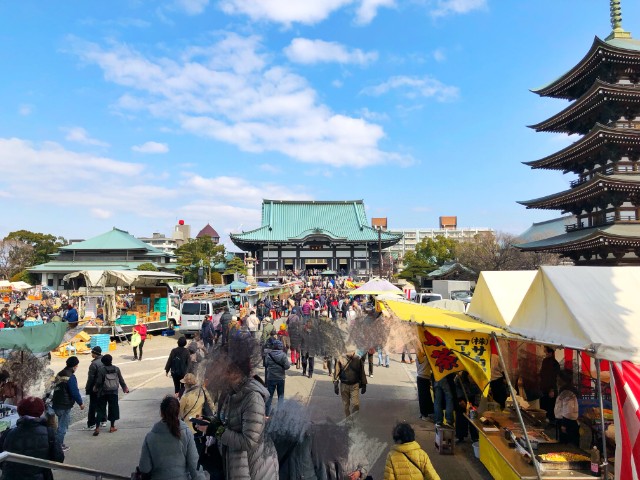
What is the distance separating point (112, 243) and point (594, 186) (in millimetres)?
44047

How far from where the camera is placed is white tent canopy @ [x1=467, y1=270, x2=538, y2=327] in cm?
564

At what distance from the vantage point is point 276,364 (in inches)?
276

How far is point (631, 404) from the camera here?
3.02m

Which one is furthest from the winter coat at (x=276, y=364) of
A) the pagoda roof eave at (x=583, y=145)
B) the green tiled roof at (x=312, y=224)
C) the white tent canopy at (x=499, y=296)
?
the green tiled roof at (x=312, y=224)

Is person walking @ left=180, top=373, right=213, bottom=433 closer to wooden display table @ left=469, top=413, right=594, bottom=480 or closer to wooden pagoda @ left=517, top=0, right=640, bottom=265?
wooden display table @ left=469, top=413, right=594, bottom=480

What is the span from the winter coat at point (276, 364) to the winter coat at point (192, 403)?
6.69 ft

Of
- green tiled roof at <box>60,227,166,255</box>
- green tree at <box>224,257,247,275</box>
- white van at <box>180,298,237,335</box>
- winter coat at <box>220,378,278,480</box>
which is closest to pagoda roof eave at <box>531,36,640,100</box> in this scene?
white van at <box>180,298,237,335</box>

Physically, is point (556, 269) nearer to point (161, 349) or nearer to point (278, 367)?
point (278, 367)

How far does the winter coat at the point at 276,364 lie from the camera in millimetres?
6969

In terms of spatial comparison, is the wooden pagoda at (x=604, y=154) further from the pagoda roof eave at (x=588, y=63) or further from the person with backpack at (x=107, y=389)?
the person with backpack at (x=107, y=389)

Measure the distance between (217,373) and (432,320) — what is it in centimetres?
328

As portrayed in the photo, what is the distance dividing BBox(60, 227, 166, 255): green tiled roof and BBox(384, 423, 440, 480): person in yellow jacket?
1800 inches

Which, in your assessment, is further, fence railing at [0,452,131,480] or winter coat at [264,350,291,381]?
winter coat at [264,350,291,381]

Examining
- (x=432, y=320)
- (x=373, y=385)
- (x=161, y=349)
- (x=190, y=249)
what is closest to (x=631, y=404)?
(x=432, y=320)
